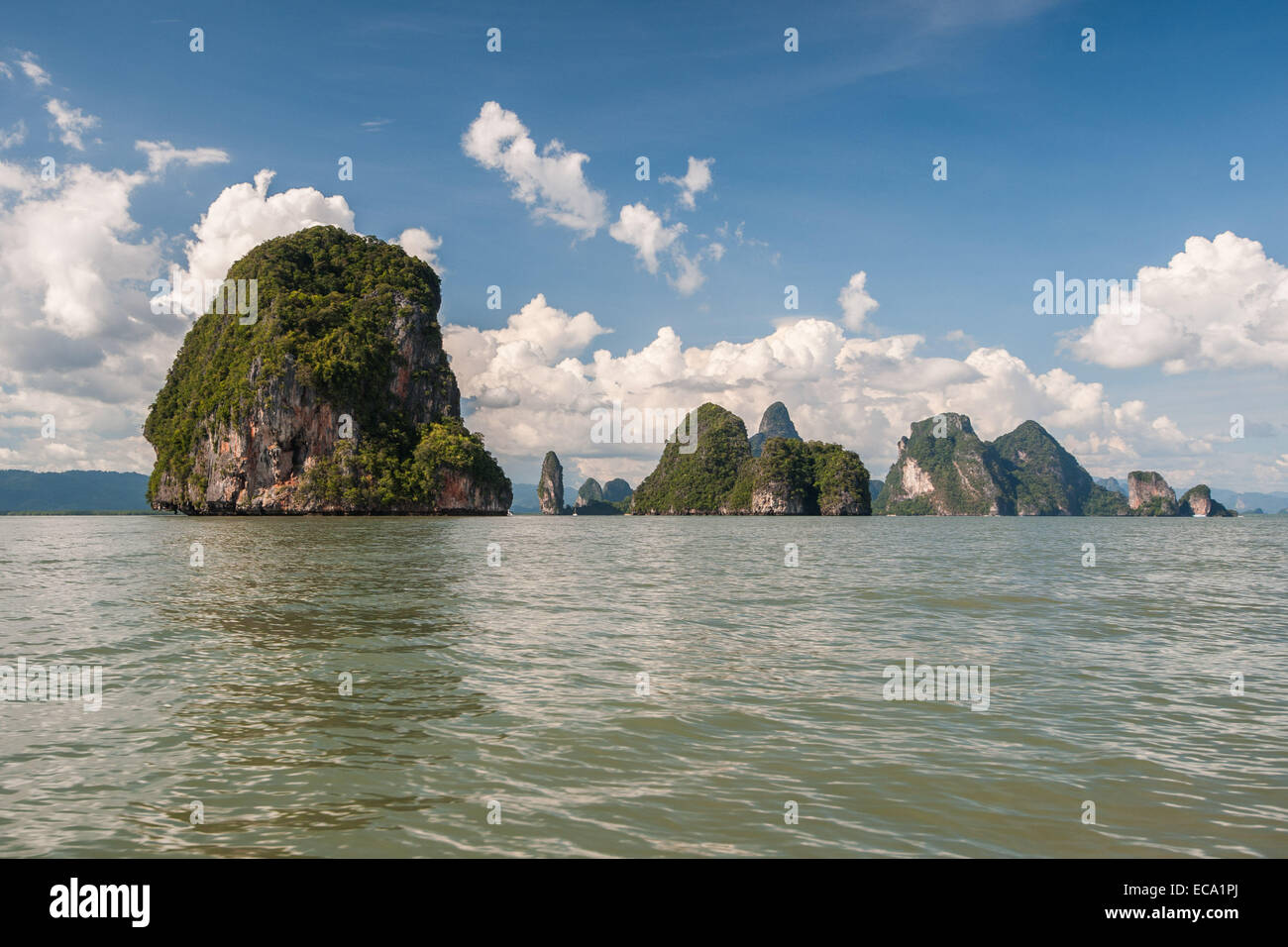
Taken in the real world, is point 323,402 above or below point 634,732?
above

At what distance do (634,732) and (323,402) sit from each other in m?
114

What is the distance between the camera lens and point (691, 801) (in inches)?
249

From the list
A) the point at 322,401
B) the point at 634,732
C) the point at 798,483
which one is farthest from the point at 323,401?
the point at 634,732

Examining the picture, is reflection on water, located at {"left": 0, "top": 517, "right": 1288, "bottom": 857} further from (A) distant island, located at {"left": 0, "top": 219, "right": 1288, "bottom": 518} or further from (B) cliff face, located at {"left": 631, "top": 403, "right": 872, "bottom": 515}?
(B) cliff face, located at {"left": 631, "top": 403, "right": 872, "bottom": 515}

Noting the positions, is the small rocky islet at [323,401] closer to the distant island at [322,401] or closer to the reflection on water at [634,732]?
the distant island at [322,401]

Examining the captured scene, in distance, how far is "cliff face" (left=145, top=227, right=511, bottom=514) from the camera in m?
108

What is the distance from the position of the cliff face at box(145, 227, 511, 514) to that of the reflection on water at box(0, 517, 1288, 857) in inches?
3779

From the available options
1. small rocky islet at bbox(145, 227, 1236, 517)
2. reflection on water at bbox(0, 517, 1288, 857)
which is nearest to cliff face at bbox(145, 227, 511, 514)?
small rocky islet at bbox(145, 227, 1236, 517)

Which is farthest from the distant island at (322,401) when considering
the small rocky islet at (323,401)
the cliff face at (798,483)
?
the cliff face at (798,483)

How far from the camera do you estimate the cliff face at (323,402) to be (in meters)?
108

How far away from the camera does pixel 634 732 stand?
328 inches

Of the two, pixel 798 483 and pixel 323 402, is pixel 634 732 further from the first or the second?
pixel 798 483

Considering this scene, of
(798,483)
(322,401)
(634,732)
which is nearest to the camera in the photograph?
(634,732)
